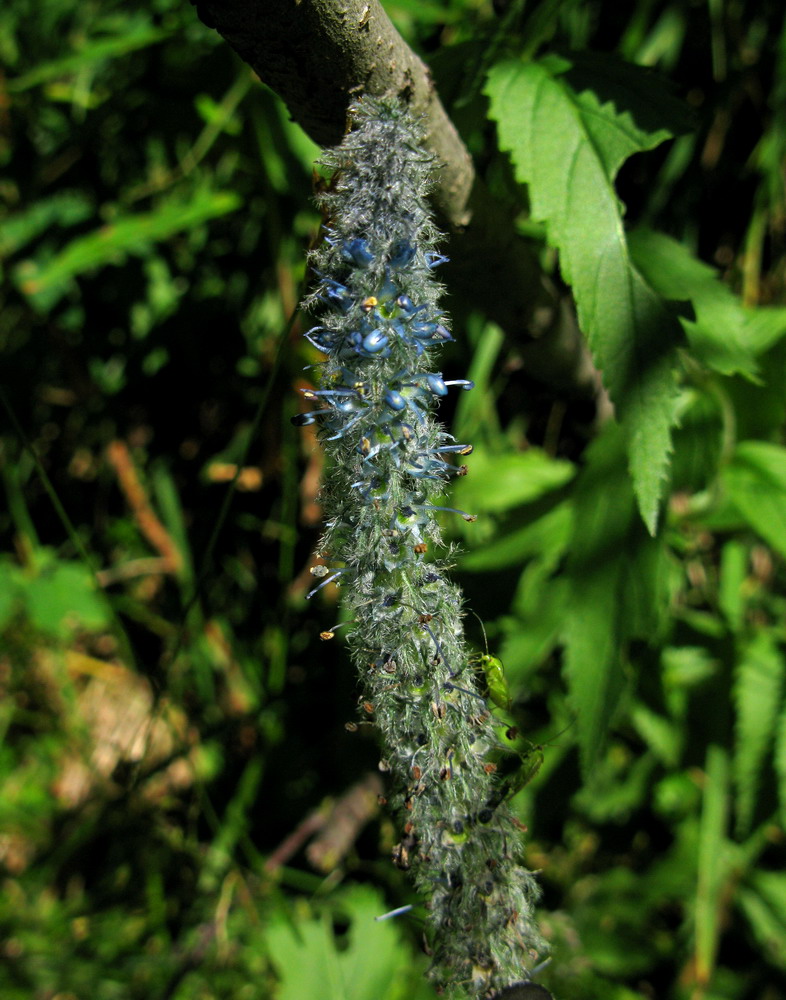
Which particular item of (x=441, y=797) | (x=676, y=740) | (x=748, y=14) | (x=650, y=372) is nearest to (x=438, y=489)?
(x=441, y=797)

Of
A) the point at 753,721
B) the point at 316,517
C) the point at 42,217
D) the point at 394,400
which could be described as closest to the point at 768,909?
the point at 753,721

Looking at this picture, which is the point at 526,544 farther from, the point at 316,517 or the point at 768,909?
the point at 768,909

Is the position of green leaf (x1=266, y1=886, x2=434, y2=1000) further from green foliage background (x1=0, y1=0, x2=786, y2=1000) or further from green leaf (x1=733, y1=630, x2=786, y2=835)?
green leaf (x1=733, y1=630, x2=786, y2=835)

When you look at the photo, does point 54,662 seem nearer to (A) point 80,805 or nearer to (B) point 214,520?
(A) point 80,805

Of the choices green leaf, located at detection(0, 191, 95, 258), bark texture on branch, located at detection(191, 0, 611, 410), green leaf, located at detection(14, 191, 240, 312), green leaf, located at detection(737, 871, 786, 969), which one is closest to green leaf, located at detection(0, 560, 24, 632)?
green leaf, located at detection(14, 191, 240, 312)

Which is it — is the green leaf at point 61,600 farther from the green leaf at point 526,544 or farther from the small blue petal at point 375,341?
the small blue petal at point 375,341

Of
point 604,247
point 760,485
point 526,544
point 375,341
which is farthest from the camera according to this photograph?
point 526,544
